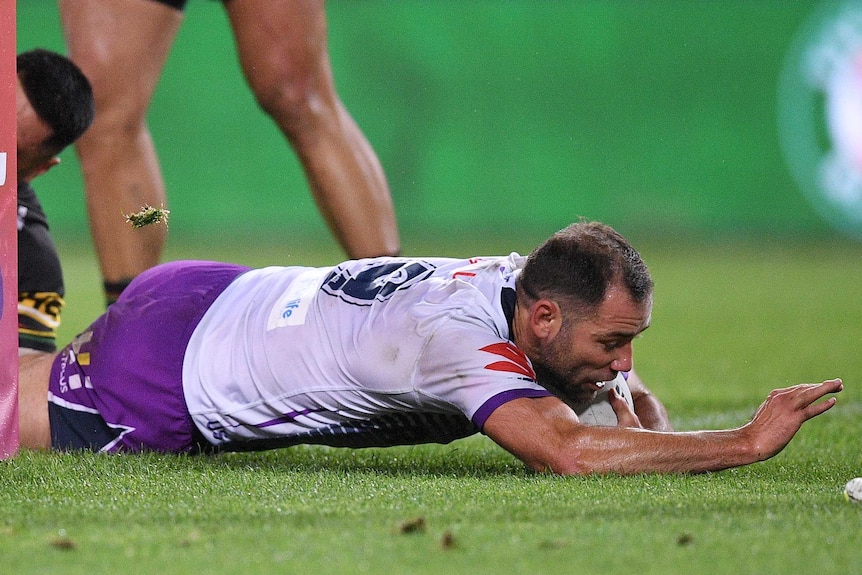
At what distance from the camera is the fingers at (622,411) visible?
11.1 ft

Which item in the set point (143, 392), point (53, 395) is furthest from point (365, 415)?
point (53, 395)

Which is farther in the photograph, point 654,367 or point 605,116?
point 605,116

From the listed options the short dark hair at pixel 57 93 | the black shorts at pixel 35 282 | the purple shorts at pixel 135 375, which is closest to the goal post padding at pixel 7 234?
the purple shorts at pixel 135 375

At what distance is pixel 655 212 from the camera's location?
1214 centimetres

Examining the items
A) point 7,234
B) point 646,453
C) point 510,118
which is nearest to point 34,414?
point 7,234

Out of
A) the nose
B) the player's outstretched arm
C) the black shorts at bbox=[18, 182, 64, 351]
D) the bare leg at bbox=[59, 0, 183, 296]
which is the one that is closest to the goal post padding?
the black shorts at bbox=[18, 182, 64, 351]

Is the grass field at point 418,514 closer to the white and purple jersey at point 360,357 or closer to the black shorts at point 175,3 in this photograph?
the white and purple jersey at point 360,357

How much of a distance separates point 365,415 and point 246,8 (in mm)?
1936

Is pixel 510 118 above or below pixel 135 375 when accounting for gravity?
below

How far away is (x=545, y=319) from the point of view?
3148 millimetres

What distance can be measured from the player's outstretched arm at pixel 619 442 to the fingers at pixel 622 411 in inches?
13.9

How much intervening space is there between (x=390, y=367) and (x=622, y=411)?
70 centimetres

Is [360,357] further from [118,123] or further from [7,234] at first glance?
[118,123]

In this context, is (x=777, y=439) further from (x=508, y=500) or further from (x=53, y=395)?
(x=53, y=395)
